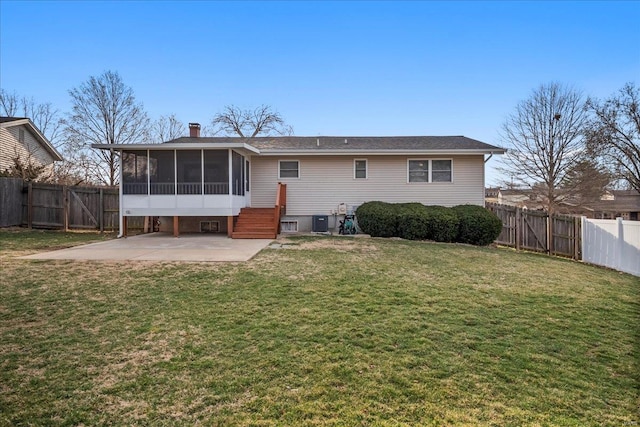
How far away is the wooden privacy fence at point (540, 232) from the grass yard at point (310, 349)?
5034mm

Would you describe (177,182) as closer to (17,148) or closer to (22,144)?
(17,148)

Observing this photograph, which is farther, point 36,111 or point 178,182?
point 36,111

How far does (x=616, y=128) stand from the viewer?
2020 centimetres

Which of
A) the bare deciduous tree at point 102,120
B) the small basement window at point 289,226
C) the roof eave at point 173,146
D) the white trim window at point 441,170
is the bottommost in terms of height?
the small basement window at point 289,226

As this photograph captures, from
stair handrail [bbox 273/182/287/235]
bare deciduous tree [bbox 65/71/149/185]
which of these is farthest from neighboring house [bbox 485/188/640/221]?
bare deciduous tree [bbox 65/71/149/185]

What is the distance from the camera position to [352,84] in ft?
62.7

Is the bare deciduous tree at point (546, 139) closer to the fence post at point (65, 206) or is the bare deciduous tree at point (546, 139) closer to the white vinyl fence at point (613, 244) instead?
the white vinyl fence at point (613, 244)

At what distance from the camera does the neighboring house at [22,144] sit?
64.0 ft

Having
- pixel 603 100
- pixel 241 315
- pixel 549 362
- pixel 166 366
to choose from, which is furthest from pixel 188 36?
pixel 603 100

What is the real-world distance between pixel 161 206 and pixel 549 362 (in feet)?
37.7

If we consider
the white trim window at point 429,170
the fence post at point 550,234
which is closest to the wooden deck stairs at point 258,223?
the white trim window at point 429,170

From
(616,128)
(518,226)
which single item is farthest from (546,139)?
(518,226)

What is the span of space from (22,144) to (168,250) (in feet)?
60.7

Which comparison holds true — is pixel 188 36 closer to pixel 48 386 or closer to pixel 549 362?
pixel 48 386
